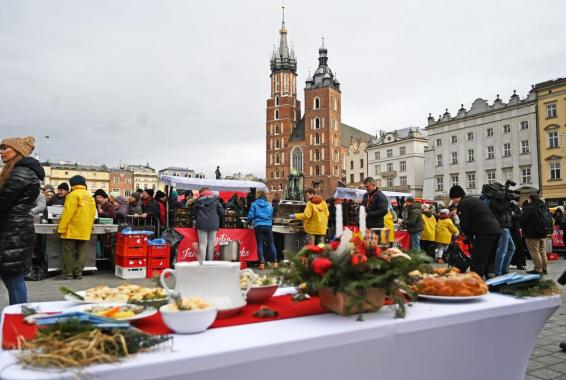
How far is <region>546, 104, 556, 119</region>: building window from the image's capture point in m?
38.7

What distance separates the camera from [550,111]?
1535 inches

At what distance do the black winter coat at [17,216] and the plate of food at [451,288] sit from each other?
374 cm

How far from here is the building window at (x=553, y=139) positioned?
128ft


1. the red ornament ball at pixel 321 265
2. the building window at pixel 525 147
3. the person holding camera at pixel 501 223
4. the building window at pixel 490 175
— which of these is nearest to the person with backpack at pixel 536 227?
the person holding camera at pixel 501 223

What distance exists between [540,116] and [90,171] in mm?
100612

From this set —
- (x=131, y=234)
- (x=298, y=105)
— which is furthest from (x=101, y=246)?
(x=298, y=105)

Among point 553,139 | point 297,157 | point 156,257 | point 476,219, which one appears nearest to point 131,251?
point 156,257

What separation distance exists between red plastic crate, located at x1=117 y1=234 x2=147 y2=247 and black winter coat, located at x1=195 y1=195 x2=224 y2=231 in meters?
1.25

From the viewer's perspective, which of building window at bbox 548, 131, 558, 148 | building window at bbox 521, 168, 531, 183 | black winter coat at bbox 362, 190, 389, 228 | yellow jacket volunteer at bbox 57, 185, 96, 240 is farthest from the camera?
building window at bbox 521, 168, 531, 183

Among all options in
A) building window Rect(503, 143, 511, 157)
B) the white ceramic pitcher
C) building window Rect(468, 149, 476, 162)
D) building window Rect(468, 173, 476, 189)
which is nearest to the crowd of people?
the white ceramic pitcher

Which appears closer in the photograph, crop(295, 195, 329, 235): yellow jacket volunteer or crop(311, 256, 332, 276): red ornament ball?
crop(311, 256, 332, 276): red ornament ball

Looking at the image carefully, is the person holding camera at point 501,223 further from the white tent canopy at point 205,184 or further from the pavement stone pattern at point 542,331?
the white tent canopy at point 205,184

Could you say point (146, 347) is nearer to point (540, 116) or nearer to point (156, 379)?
point (156, 379)

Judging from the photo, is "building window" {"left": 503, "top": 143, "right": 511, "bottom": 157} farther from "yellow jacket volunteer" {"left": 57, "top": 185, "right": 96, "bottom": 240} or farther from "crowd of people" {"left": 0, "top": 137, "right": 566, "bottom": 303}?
"yellow jacket volunteer" {"left": 57, "top": 185, "right": 96, "bottom": 240}
